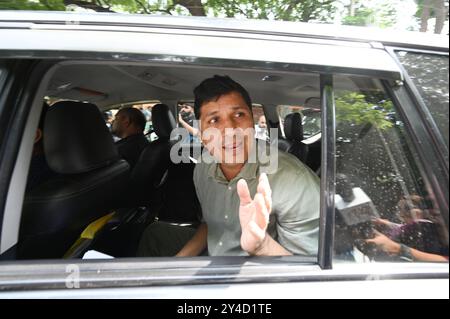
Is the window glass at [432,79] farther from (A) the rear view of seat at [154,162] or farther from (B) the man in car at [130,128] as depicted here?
(B) the man in car at [130,128]

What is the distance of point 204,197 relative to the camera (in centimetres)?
192

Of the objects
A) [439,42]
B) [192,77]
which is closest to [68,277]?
[439,42]

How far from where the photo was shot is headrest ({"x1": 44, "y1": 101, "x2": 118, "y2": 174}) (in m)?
1.68

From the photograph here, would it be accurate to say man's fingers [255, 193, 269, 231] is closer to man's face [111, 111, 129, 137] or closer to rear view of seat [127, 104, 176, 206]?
rear view of seat [127, 104, 176, 206]

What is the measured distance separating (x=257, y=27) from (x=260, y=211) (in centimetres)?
56

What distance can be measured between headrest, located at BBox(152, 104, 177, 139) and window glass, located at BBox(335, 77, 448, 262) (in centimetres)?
265

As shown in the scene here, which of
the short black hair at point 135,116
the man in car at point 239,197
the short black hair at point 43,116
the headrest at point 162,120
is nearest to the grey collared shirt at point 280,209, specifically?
the man in car at point 239,197

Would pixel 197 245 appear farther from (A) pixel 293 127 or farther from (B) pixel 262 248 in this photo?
(A) pixel 293 127

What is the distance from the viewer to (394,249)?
1116 millimetres

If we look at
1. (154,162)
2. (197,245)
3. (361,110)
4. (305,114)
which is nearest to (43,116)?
(197,245)

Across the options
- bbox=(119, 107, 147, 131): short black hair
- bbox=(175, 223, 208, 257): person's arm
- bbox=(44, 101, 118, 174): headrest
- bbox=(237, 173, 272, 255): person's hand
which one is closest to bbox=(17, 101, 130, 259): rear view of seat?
bbox=(44, 101, 118, 174): headrest
